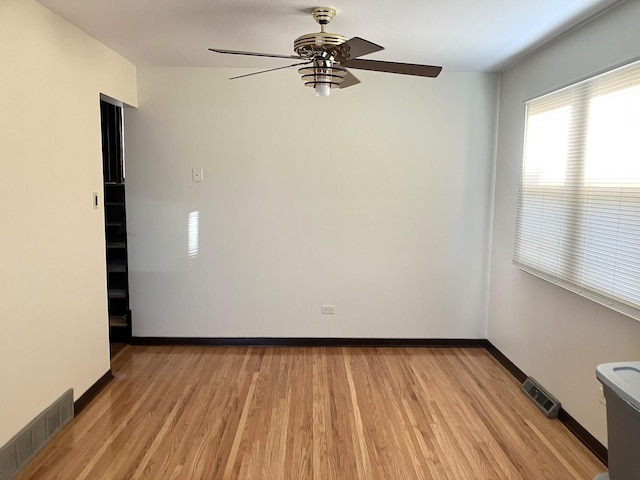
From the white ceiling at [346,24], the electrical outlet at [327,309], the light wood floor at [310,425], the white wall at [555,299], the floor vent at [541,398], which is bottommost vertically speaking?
the light wood floor at [310,425]

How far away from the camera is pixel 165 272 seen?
12.7ft

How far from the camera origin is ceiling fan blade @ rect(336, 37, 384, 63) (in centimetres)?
188

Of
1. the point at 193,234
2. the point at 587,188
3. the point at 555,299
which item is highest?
the point at 587,188

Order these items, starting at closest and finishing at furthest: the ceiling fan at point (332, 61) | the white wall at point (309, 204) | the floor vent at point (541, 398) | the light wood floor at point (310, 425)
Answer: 1. the ceiling fan at point (332, 61)
2. the light wood floor at point (310, 425)
3. the floor vent at point (541, 398)
4. the white wall at point (309, 204)

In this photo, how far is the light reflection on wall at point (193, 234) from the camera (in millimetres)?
3816

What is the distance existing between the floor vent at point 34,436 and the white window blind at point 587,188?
317cm

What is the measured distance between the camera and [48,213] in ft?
8.03

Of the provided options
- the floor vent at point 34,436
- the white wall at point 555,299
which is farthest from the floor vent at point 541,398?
the floor vent at point 34,436

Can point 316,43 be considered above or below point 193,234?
above

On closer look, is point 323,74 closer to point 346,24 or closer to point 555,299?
point 346,24

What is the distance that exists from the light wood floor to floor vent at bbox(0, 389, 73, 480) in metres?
0.06

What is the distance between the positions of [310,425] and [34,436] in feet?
5.02

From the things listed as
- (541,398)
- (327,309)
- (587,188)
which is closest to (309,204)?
(327,309)

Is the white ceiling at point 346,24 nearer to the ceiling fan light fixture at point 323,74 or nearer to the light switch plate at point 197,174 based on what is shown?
the ceiling fan light fixture at point 323,74
